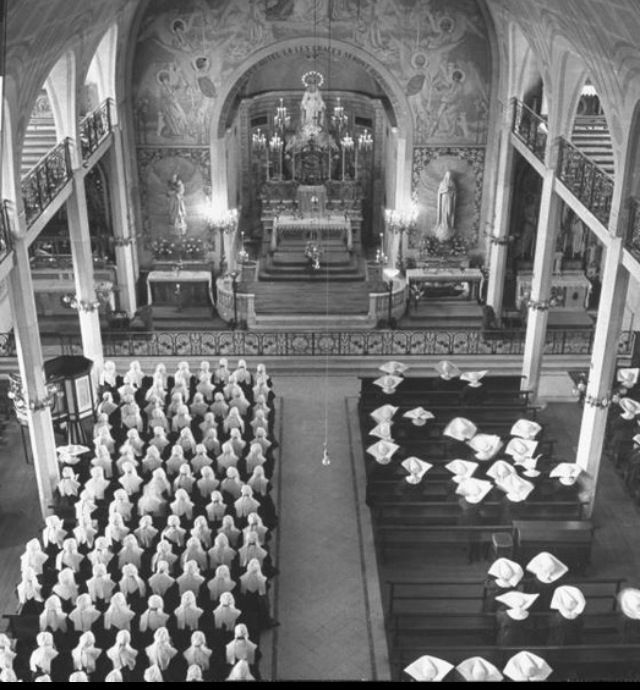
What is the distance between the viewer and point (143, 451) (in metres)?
17.6

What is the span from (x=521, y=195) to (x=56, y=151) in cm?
1294

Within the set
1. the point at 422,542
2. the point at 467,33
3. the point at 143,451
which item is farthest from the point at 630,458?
the point at 467,33

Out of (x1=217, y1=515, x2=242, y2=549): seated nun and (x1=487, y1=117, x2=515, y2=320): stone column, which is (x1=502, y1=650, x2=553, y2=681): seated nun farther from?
(x1=487, y1=117, x2=515, y2=320): stone column

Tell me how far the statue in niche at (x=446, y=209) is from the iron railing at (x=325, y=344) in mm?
4004

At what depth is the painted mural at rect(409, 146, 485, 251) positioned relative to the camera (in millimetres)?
26062

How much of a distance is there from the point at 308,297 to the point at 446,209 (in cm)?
463

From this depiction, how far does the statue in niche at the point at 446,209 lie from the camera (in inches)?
1026

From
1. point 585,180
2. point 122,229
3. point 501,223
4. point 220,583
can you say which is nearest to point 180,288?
point 122,229

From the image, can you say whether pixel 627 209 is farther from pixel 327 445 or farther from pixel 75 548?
pixel 75 548

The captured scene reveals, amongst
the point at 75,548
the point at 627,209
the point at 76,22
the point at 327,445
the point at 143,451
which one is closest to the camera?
the point at 75,548

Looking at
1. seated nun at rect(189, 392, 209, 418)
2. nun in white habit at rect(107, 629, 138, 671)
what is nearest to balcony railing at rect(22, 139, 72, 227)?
seated nun at rect(189, 392, 209, 418)

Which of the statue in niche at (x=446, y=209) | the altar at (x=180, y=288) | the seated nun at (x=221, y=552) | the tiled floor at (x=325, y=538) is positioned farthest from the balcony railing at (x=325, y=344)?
the seated nun at (x=221, y=552)

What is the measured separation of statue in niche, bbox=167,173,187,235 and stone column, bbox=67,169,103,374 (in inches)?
249

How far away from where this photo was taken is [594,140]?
25.5 metres
